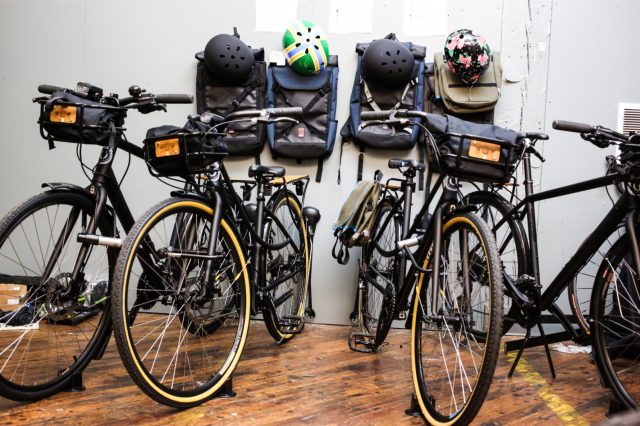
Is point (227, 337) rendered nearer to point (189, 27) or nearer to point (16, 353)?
point (16, 353)

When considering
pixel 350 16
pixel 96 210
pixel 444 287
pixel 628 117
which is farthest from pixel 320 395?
pixel 628 117

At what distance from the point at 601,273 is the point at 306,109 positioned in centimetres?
185

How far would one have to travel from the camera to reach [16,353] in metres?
2.43

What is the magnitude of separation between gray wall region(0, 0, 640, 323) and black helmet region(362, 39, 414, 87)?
0.29m

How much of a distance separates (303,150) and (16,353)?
5.79 feet

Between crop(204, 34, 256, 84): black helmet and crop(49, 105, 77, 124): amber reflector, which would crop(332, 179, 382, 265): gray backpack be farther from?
crop(49, 105, 77, 124): amber reflector

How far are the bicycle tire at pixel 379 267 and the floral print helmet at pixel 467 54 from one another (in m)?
0.82

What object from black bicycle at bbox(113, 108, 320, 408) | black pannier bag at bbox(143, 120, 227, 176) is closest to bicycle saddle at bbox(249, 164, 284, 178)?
black bicycle at bbox(113, 108, 320, 408)

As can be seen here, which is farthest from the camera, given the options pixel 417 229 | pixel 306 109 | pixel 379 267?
pixel 306 109

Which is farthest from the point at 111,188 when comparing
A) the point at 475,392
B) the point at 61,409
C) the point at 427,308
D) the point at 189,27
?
the point at 189,27

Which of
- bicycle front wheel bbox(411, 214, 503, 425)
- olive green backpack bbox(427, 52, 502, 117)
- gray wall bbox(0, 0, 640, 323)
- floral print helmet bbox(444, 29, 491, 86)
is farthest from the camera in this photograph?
gray wall bbox(0, 0, 640, 323)

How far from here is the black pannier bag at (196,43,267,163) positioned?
126 inches

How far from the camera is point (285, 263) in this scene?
2.74m

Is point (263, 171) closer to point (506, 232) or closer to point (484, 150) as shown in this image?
point (484, 150)
